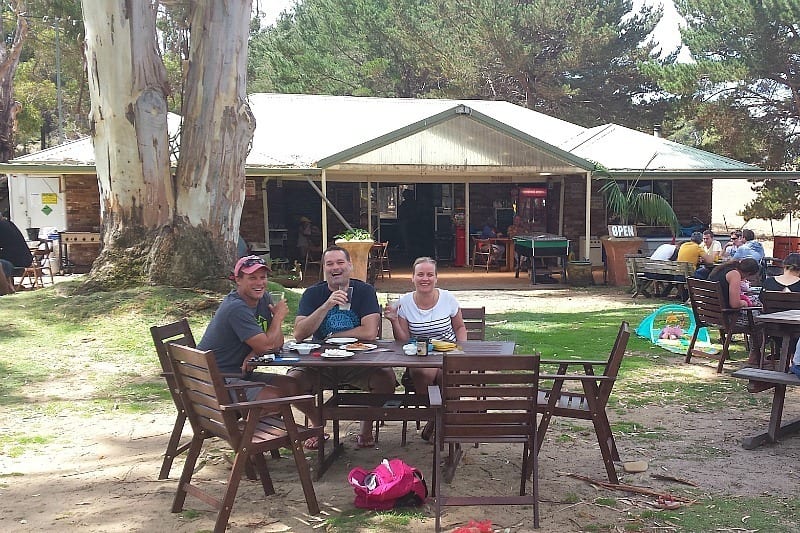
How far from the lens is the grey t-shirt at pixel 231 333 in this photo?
15.5 feet

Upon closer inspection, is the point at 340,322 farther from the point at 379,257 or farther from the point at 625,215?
the point at 625,215

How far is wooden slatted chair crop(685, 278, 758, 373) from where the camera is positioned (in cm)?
768

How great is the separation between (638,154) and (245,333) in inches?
557

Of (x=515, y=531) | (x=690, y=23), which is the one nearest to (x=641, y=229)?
(x=690, y=23)

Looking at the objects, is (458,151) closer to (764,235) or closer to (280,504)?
(280,504)

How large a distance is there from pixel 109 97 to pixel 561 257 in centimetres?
913

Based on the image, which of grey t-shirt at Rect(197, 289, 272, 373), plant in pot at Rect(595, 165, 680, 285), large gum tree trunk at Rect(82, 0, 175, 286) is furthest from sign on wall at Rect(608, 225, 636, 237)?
grey t-shirt at Rect(197, 289, 272, 373)

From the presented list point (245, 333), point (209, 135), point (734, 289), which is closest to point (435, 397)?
point (245, 333)

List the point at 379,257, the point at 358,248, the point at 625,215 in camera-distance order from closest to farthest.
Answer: the point at 358,248 < the point at 379,257 < the point at 625,215

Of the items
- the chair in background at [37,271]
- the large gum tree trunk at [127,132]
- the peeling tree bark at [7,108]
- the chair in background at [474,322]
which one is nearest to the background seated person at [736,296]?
the chair in background at [474,322]

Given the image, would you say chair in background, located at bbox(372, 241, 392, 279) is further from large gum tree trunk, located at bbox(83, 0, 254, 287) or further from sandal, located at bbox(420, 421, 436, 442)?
sandal, located at bbox(420, 421, 436, 442)

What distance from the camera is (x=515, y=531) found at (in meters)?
3.96

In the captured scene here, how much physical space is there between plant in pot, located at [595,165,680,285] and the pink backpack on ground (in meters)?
11.9

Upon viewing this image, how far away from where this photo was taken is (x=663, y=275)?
13.0 m
